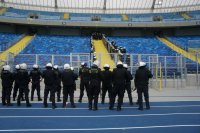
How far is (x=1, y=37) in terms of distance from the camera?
39719 millimetres

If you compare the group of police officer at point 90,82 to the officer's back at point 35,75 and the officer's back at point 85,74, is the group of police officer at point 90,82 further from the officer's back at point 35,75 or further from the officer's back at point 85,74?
the officer's back at point 35,75

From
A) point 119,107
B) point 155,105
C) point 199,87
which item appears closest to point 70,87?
point 119,107

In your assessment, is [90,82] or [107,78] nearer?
[90,82]

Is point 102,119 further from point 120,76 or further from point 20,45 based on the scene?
point 20,45

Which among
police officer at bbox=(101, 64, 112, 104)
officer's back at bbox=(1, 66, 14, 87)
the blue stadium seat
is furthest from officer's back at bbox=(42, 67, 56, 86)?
the blue stadium seat

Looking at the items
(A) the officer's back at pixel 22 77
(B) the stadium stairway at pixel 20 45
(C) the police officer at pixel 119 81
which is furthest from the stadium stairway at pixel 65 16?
(C) the police officer at pixel 119 81

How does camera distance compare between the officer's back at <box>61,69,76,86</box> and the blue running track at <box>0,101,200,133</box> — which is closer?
the blue running track at <box>0,101,200,133</box>

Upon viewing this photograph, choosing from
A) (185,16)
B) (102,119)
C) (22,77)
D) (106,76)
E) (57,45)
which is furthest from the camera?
(185,16)

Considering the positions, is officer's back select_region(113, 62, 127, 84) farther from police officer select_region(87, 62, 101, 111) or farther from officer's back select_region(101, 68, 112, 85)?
officer's back select_region(101, 68, 112, 85)

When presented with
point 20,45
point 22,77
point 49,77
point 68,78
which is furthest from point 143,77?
point 20,45

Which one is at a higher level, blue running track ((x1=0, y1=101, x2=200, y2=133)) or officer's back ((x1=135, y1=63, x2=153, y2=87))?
officer's back ((x1=135, y1=63, x2=153, y2=87))

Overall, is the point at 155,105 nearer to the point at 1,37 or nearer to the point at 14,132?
the point at 14,132

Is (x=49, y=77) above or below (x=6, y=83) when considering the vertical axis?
above

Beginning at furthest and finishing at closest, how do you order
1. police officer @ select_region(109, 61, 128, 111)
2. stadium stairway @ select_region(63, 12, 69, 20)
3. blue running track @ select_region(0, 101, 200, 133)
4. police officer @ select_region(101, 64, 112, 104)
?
stadium stairway @ select_region(63, 12, 69, 20) → police officer @ select_region(101, 64, 112, 104) → police officer @ select_region(109, 61, 128, 111) → blue running track @ select_region(0, 101, 200, 133)
